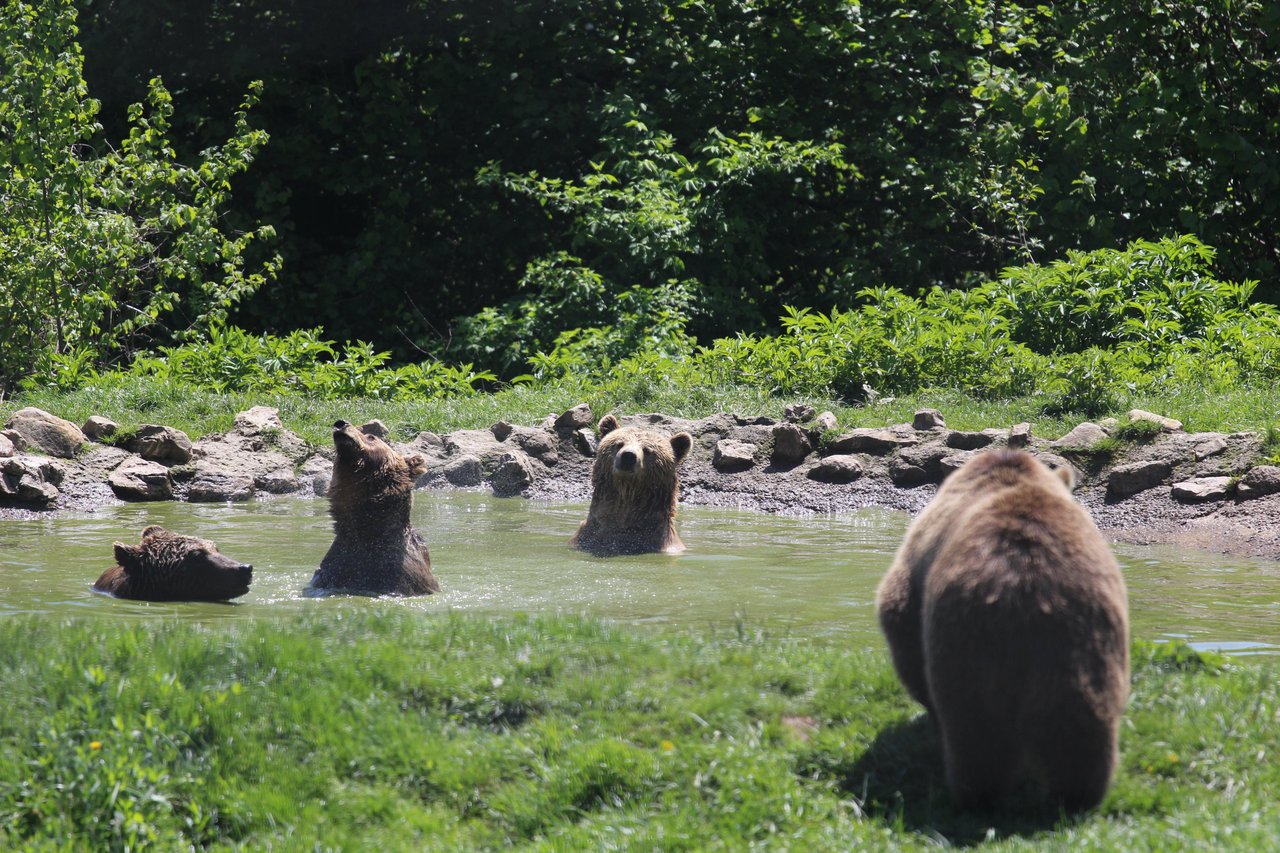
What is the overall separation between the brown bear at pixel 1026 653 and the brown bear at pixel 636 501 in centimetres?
556

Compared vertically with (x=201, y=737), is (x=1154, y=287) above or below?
above

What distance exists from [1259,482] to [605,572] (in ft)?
16.7

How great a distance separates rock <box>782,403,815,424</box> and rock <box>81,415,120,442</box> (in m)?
6.35

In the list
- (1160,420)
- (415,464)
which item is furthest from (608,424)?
(1160,420)

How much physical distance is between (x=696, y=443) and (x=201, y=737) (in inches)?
352

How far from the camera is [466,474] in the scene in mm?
13477

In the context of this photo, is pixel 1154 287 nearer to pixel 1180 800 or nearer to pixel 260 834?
pixel 1180 800

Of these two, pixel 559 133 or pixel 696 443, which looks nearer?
pixel 696 443

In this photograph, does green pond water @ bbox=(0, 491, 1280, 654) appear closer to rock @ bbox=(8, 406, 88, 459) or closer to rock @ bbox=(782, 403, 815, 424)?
rock @ bbox=(8, 406, 88, 459)

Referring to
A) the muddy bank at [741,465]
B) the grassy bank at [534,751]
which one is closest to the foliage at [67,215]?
the muddy bank at [741,465]

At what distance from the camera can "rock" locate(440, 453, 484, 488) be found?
Answer: 44.2ft

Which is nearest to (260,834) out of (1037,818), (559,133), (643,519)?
(1037,818)

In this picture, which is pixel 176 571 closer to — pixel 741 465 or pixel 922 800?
pixel 922 800

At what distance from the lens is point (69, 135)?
16.5 meters
